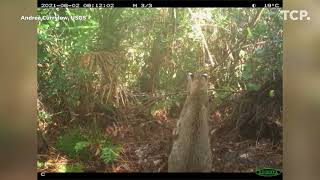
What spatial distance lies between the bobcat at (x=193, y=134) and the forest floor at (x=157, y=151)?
1.5 inches

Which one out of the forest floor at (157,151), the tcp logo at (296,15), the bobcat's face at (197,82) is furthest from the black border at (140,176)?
the tcp logo at (296,15)

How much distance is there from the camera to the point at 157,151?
9.13 ft

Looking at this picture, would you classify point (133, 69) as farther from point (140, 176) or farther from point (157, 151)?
point (140, 176)

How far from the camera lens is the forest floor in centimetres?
276

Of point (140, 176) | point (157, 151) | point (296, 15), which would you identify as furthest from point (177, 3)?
point (140, 176)

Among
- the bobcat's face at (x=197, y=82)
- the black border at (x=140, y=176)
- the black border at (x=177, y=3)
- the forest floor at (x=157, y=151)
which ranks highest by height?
the black border at (x=177, y=3)

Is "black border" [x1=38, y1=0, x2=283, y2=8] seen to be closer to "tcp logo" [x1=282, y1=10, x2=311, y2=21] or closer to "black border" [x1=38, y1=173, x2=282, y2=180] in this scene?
"tcp logo" [x1=282, y1=10, x2=311, y2=21]

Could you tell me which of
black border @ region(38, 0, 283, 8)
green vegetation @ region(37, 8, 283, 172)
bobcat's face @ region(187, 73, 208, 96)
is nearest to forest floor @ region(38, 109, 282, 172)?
green vegetation @ region(37, 8, 283, 172)

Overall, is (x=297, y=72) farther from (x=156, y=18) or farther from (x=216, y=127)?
(x=156, y=18)

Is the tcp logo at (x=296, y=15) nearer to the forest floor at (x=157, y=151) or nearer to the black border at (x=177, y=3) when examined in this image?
the black border at (x=177, y=3)

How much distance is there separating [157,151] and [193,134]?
205 millimetres

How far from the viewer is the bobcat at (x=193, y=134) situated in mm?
2779

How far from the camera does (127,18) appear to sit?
2.77 metres

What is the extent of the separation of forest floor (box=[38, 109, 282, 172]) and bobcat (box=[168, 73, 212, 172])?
38 millimetres
